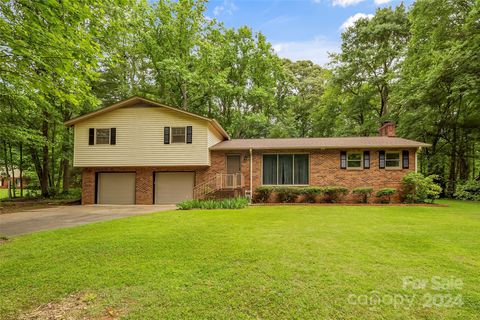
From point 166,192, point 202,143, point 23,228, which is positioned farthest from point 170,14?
point 23,228

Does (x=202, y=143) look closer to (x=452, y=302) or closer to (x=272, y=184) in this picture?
(x=272, y=184)

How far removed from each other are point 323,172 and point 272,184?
9.60 feet

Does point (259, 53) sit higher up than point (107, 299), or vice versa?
point (259, 53)

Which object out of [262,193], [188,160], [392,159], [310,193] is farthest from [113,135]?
[392,159]

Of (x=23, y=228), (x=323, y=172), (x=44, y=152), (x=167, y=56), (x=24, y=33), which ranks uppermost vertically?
(x=167, y=56)

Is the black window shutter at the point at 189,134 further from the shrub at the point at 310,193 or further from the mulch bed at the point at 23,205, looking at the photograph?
the mulch bed at the point at 23,205

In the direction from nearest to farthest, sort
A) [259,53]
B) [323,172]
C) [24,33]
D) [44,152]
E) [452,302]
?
[452,302], [24,33], [323,172], [44,152], [259,53]

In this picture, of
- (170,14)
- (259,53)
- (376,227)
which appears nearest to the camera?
(376,227)

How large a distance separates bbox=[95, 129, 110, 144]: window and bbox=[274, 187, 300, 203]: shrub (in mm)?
10149

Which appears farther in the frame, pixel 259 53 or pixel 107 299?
pixel 259 53

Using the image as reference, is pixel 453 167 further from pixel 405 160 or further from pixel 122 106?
pixel 122 106

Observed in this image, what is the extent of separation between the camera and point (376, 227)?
261 inches

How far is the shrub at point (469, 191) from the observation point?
48.6ft

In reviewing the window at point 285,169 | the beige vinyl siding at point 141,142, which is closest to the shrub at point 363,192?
the window at point 285,169
